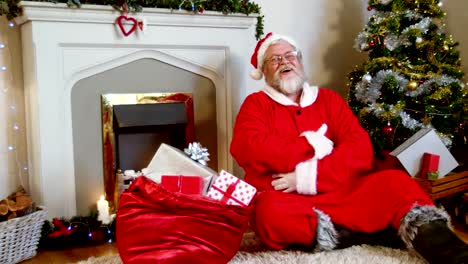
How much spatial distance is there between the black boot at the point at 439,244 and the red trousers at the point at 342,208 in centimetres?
12

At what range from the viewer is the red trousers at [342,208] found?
75.4 inches

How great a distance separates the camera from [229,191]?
1895mm

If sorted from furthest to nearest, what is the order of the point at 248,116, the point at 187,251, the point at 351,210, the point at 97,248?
the point at 97,248 → the point at 248,116 → the point at 351,210 → the point at 187,251

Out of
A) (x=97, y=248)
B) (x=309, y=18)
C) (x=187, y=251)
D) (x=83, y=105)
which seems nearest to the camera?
(x=187, y=251)

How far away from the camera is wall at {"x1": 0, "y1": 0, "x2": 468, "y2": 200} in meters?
3.25

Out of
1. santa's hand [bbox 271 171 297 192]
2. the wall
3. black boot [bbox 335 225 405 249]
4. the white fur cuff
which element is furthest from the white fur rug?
the wall

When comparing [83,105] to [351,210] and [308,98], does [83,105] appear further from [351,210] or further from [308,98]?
[351,210]

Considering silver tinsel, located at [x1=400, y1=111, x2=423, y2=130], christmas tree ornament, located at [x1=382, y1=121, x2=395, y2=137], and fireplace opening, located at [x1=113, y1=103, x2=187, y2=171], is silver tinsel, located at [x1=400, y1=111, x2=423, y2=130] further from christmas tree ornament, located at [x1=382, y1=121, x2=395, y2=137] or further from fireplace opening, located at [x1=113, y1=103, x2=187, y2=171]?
fireplace opening, located at [x1=113, y1=103, x2=187, y2=171]

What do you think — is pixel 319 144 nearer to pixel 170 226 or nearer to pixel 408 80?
pixel 170 226

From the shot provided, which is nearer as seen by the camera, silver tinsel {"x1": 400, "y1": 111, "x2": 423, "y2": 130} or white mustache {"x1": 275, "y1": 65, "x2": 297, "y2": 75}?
white mustache {"x1": 275, "y1": 65, "x2": 297, "y2": 75}

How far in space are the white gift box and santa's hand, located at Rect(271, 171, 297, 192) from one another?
2.17ft

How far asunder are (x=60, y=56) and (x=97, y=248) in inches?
38.8

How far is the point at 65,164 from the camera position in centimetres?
247

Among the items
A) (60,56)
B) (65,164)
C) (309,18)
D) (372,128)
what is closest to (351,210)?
(372,128)
